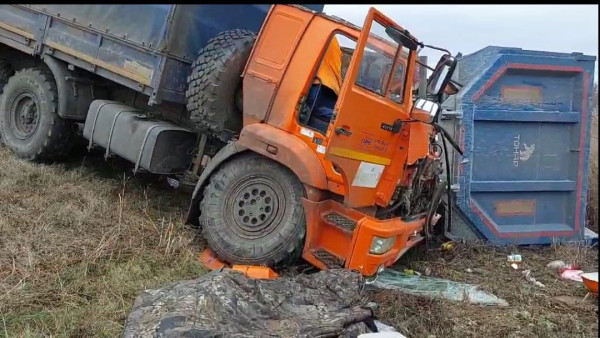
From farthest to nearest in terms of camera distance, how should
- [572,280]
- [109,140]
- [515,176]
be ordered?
1. [515,176]
2. [109,140]
3. [572,280]

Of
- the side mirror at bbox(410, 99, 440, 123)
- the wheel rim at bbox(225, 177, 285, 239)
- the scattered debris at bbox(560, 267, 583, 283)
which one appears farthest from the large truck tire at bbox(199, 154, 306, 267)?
the scattered debris at bbox(560, 267, 583, 283)

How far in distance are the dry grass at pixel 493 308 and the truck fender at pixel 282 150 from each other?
100 cm

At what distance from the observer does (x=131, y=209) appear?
5.48 meters

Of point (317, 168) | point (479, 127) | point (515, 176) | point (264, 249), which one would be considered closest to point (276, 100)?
point (317, 168)

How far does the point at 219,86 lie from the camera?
16.7 feet

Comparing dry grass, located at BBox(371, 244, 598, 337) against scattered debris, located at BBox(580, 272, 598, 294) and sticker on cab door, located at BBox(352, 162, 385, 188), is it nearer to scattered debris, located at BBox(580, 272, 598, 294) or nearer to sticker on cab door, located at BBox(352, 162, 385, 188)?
scattered debris, located at BBox(580, 272, 598, 294)

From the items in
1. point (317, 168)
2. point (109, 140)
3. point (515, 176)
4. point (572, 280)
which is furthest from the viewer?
point (515, 176)

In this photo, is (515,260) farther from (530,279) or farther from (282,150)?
(282,150)

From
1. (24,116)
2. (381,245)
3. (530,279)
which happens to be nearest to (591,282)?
(530,279)

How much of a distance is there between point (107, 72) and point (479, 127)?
368 cm

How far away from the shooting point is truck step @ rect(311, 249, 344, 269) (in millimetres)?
4574

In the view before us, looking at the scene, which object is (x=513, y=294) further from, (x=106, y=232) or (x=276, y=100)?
(x=106, y=232)

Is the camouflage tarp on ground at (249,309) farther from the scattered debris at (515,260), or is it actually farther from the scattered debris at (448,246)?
the scattered debris at (515,260)

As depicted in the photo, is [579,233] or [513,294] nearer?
[513,294]
